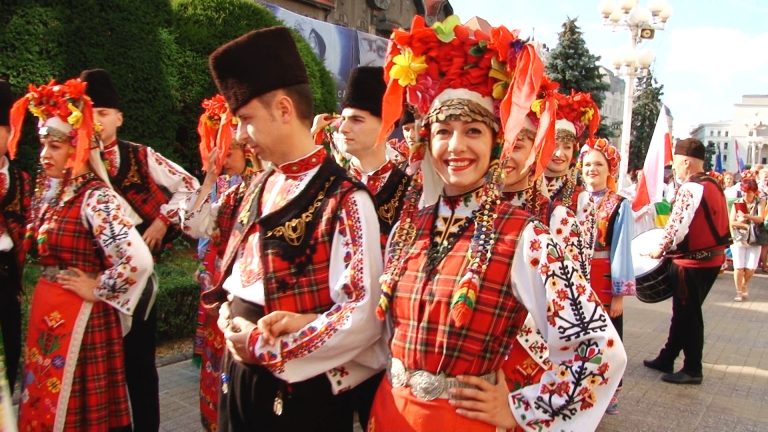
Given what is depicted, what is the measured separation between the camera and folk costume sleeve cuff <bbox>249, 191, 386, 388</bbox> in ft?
6.81

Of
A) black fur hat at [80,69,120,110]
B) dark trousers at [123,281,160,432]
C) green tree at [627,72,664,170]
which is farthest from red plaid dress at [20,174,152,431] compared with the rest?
green tree at [627,72,664,170]

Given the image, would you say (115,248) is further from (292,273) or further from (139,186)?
(292,273)

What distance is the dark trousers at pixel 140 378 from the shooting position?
371cm

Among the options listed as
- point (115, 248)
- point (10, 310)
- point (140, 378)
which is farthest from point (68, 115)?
point (140, 378)

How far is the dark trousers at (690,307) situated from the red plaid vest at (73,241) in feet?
17.3

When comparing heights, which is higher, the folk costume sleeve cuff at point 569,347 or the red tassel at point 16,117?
the red tassel at point 16,117

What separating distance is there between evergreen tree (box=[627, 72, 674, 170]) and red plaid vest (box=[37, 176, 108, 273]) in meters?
33.4

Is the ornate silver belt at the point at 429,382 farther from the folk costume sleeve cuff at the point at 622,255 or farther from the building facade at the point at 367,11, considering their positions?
the building facade at the point at 367,11

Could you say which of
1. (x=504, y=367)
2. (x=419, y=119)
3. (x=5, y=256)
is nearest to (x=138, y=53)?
(x=5, y=256)

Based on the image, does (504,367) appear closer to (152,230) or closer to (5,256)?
(152,230)

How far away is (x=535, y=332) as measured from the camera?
243 cm

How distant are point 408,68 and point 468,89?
0.23 meters

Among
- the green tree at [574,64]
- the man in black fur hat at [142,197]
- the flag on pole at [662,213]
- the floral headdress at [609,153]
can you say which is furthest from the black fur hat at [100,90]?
the green tree at [574,64]

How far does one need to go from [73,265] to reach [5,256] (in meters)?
1.04
